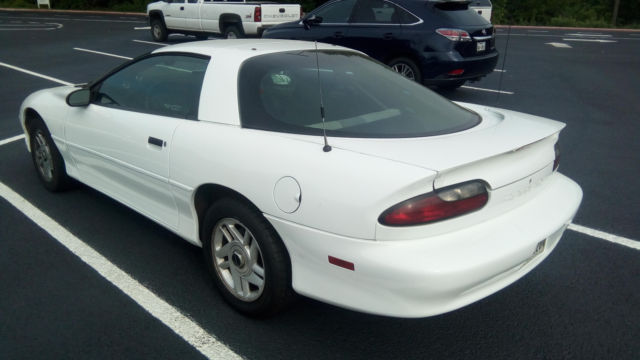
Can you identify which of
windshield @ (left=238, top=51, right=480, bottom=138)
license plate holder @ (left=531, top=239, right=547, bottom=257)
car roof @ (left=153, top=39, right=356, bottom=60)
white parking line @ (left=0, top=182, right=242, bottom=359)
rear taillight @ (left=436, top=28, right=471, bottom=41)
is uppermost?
car roof @ (left=153, top=39, right=356, bottom=60)

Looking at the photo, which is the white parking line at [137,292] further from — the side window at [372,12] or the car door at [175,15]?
the car door at [175,15]

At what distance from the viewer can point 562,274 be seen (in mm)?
3641

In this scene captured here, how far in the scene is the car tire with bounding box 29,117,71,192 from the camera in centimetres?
473

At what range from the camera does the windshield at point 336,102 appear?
9.87 feet

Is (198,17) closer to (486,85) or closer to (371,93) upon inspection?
(486,85)

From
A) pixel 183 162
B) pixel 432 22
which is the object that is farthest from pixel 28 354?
pixel 432 22

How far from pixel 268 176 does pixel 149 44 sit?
15.7 metres

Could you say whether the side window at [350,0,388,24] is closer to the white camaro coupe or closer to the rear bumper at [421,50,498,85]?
the rear bumper at [421,50,498,85]

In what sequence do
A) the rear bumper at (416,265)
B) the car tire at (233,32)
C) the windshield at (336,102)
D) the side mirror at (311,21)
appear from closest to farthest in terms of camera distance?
1. the rear bumper at (416,265)
2. the windshield at (336,102)
3. the side mirror at (311,21)
4. the car tire at (233,32)

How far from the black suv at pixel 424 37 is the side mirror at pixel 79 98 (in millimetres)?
5626

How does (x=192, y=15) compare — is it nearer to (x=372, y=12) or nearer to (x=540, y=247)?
(x=372, y=12)

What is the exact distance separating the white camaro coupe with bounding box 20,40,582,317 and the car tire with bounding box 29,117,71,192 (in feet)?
2.62

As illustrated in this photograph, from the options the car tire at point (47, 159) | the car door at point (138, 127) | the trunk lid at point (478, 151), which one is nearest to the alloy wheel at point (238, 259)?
the car door at point (138, 127)

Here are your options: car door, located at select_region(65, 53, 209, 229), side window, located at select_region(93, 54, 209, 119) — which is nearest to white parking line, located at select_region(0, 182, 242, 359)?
car door, located at select_region(65, 53, 209, 229)
